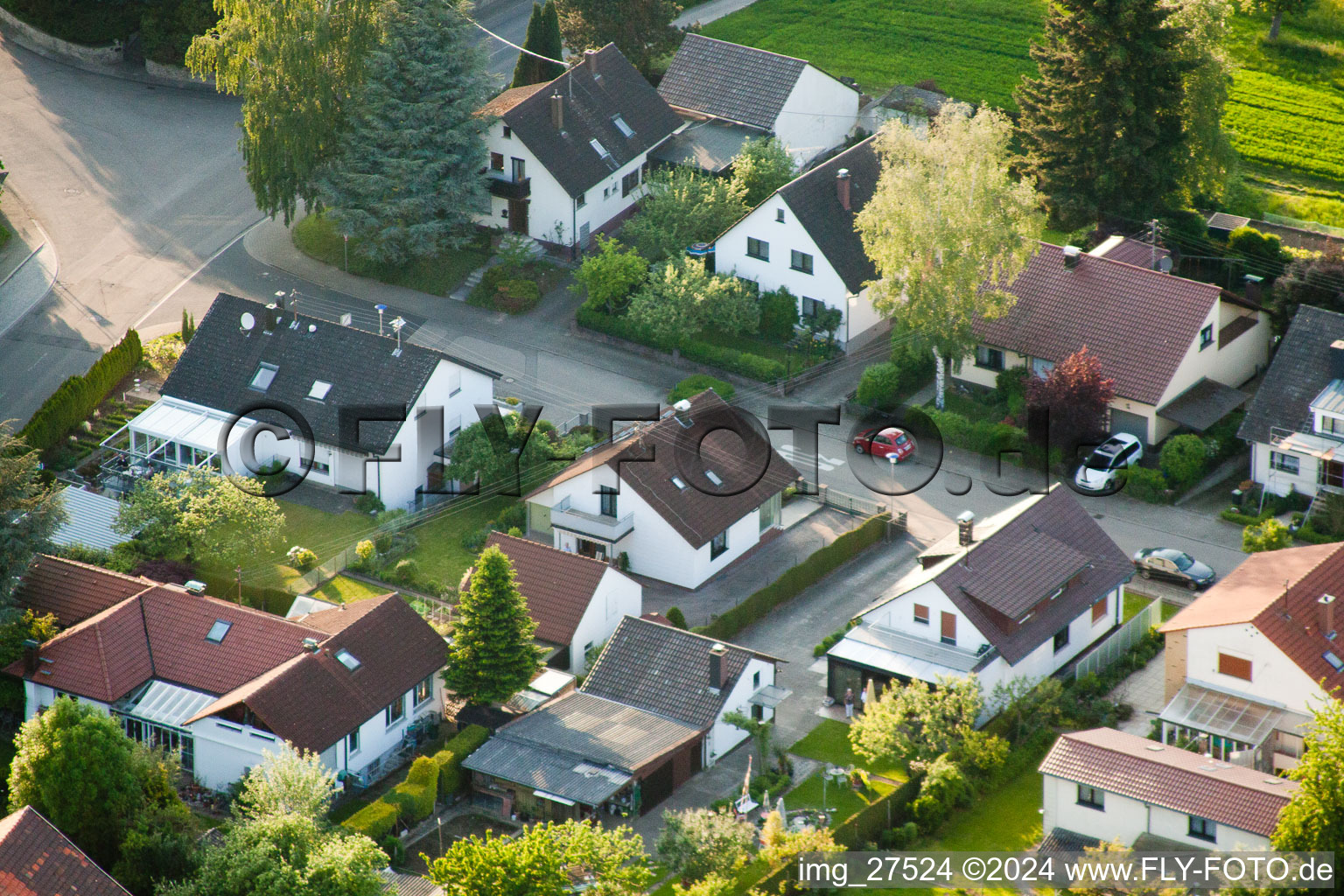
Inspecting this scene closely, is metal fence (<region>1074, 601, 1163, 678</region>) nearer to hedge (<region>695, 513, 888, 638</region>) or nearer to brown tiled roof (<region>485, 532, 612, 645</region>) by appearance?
hedge (<region>695, 513, 888, 638</region>)

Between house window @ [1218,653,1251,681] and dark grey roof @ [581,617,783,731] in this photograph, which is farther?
dark grey roof @ [581,617,783,731]

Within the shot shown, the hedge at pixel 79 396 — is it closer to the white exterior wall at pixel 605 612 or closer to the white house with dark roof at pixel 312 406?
the white house with dark roof at pixel 312 406

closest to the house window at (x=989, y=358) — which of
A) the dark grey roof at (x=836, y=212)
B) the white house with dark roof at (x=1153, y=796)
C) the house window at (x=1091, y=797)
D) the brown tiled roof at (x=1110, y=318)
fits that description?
the brown tiled roof at (x=1110, y=318)

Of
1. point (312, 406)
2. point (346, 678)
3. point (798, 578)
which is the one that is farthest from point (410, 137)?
point (346, 678)

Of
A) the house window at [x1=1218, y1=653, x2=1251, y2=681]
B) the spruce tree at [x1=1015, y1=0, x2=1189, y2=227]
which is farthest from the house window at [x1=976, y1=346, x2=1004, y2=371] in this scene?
the house window at [x1=1218, y1=653, x2=1251, y2=681]

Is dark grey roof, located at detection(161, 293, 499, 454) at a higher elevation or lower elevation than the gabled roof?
lower

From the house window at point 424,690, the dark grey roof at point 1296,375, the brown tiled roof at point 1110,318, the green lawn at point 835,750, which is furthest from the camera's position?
the brown tiled roof at point 1110,318
